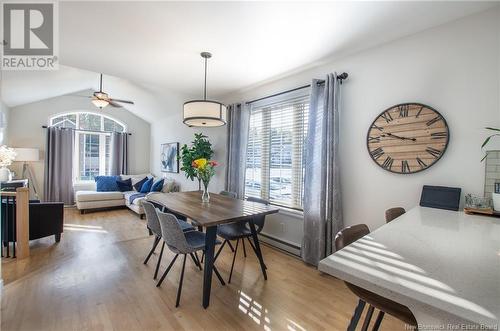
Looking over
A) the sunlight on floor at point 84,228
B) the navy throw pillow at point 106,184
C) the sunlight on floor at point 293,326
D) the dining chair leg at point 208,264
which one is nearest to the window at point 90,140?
the navy throw pillow at point 106,184

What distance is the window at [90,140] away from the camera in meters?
6.14

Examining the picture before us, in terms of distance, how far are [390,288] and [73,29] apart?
3116 mm

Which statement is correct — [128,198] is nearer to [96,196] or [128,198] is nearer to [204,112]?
[96,196]

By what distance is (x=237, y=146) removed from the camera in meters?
3.86

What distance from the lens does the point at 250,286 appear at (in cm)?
229

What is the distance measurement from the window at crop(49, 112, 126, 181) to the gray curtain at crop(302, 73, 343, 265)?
20.3 feet

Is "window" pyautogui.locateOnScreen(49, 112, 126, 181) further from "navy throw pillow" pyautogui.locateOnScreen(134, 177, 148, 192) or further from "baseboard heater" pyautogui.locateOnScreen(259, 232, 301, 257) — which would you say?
"baseboard heater" pyautogui.locateOnScreen(259, 232, 301, 257)

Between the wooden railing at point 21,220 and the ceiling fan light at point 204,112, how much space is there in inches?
92.7

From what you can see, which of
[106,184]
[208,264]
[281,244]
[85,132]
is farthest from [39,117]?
[281,244]

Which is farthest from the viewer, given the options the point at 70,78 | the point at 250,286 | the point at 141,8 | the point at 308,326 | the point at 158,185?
the point at 158,185

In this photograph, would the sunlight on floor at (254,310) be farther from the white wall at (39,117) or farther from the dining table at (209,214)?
the white wall at (39,117)

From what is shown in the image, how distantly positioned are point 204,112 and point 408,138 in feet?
6.68

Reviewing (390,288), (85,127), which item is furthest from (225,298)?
(85,127)

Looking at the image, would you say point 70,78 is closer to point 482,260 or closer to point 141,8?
point 141,8
